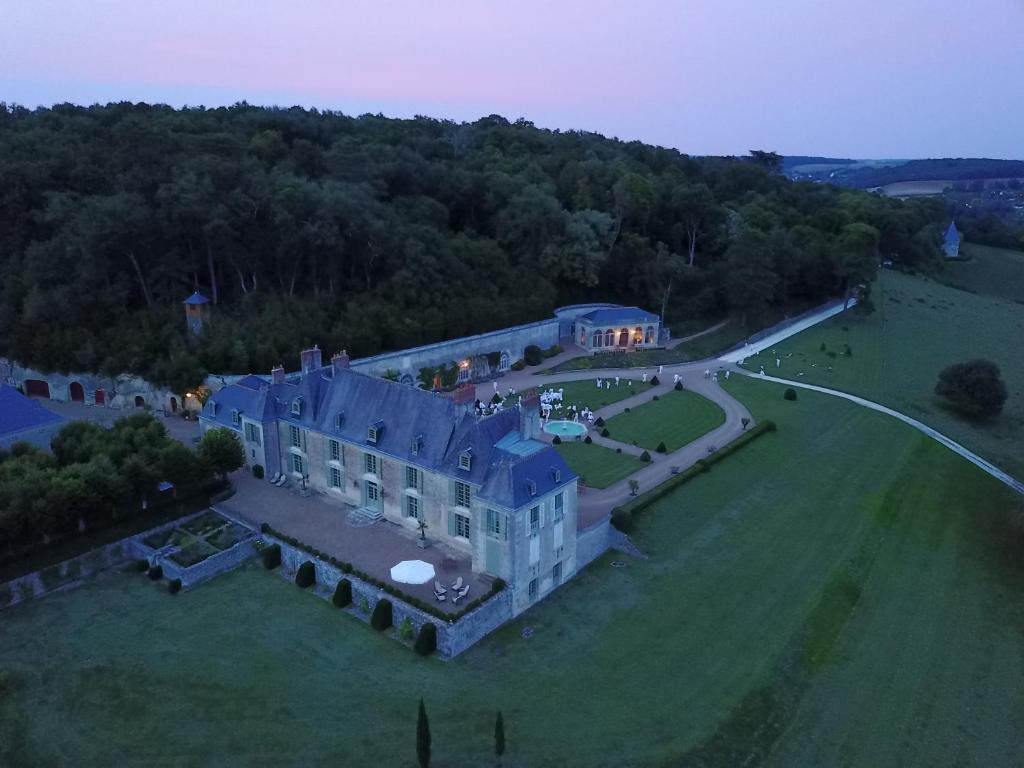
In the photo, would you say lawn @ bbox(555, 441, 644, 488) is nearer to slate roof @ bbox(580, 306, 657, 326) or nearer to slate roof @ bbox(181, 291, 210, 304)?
slate roof @ bbox(580, 306, 657, 326)

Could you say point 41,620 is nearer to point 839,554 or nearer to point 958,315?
point 839,554

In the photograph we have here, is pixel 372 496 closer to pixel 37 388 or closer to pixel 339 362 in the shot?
pixel 339 362

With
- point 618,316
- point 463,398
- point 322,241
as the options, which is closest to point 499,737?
point 463,398

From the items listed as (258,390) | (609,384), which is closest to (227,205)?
(258,390)

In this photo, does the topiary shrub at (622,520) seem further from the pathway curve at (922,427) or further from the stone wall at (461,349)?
the pathway curve at (922,427)

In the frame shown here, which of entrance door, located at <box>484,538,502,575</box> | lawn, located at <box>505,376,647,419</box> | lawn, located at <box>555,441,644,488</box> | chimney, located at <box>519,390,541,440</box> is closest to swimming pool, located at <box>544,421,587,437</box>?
lawn, located at <box>555,441,644,488</box>

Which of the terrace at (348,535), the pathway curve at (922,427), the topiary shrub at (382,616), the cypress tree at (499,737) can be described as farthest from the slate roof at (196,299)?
the pathway curve at (922,427)
